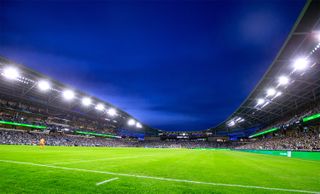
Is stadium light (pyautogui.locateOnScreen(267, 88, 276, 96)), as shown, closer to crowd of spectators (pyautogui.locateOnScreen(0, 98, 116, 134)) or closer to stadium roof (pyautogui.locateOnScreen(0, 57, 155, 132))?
stadium roof (pyautogui.locateOnScreen(0, 57, 155, 132))

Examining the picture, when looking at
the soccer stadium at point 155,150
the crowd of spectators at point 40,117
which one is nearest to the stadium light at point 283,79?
the soccer stadium at point 155,150

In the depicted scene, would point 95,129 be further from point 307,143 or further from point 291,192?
point 291,192

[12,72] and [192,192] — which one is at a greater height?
[12,72]

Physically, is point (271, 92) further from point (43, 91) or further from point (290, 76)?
point (43, 91)

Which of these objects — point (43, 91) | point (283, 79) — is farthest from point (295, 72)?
point (43, 91)

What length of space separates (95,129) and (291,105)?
243 ft

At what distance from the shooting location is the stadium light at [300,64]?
76.3 ft

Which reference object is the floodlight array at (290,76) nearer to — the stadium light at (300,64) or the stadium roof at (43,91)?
the stadium light at (300,64)

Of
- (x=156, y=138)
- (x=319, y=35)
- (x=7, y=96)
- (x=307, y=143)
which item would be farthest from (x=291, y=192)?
(x=156, y=138)

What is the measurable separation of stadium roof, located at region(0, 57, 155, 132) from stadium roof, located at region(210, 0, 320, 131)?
4075 cm

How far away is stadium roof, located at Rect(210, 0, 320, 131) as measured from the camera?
17297 mm

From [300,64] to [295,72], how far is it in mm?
3747

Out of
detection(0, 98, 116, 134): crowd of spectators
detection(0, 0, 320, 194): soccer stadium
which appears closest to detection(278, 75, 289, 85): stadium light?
detection(0, 0, 320, 194): soccer stadium

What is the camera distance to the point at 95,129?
278ft
